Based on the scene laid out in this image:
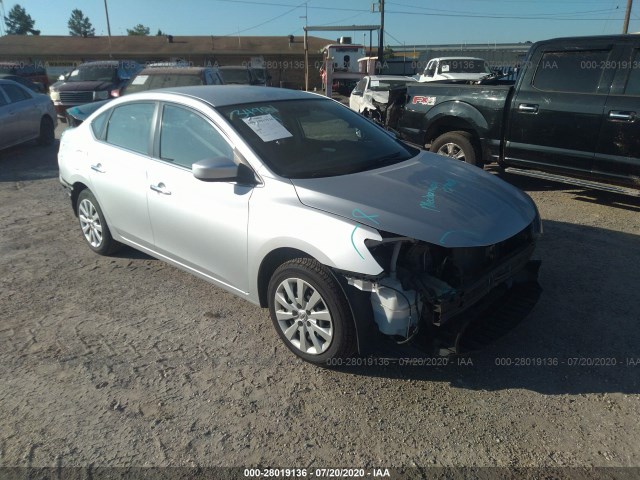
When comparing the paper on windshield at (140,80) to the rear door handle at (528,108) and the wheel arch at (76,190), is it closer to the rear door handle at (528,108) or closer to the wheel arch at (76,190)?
the wheel arch at (76,190)

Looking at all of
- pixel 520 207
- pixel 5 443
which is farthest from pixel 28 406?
pixel 520 207

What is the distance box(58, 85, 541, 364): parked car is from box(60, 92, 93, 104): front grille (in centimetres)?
1099

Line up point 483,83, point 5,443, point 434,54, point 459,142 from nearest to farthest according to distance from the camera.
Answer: point 5,443 → point 459,142 → point 483,83 → point 434,54

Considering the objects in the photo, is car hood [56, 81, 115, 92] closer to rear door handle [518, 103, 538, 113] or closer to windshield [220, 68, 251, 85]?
windshield [220, 68, 251, 85]

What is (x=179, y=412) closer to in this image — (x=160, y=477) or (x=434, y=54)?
(x=160, y=477)

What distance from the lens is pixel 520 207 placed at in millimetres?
3512

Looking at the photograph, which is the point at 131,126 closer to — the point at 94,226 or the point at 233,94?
the point at 233,94

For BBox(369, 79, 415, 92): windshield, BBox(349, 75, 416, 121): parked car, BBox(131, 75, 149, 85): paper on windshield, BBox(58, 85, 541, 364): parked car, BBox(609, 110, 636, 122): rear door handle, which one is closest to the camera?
BBox(58, 85, 541, 364): parked car

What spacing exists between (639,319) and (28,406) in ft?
13.7

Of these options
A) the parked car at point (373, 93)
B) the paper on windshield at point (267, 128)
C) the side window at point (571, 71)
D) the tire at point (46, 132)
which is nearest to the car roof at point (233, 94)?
the paper on windshield at point (267, 128)

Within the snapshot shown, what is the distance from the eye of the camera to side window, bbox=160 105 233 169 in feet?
11.9

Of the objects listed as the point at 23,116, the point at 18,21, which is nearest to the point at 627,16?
the point at 23,116

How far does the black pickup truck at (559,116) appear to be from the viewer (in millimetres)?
5648

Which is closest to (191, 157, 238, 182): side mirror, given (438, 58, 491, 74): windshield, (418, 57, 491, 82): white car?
(418, 57, 491, 82): white car
